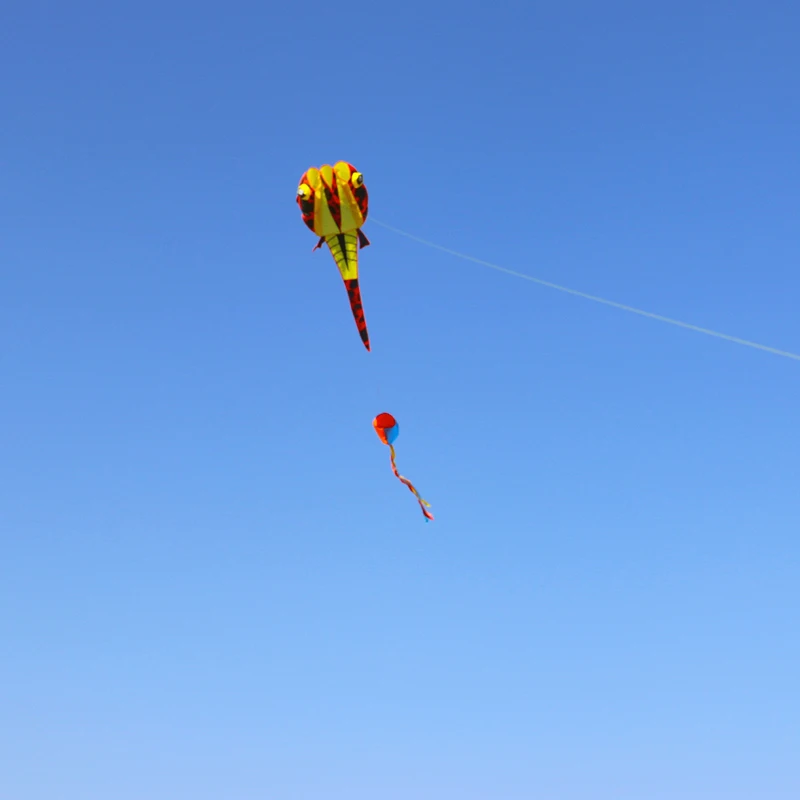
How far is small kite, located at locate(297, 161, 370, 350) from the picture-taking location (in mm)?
50312

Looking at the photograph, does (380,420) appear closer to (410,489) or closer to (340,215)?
(410,489)

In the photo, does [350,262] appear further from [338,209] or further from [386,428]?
[386,428]

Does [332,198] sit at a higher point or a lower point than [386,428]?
higher

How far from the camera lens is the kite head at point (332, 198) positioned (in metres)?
50.3

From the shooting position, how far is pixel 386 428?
50.8m

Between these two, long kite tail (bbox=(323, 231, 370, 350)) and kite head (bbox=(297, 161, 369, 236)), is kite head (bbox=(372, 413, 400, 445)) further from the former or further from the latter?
kite head (bbox=(297, 161, 369, 236))

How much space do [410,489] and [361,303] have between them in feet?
36.8

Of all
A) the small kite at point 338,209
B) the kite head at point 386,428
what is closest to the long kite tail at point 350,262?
the small kite at point 338,209

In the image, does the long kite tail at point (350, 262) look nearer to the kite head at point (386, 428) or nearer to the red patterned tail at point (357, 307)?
the red patterned tail at point (357, 307)

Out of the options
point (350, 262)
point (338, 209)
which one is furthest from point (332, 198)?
point (350, 262)

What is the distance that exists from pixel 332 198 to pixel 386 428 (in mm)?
13158

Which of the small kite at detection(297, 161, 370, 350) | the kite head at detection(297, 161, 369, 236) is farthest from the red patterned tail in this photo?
the kite head at detection(297, 161, 369, 236)

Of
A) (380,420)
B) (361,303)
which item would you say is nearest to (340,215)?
(361,303)

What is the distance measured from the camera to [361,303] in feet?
170
